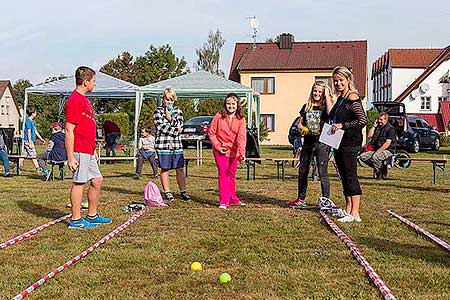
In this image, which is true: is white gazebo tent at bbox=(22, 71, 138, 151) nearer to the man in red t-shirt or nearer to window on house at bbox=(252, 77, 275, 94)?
the man in red t-shirt

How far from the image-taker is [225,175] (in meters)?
9.73

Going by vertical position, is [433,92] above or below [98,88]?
above

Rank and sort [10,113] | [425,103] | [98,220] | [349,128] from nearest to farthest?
[98,220]
[349,128]
[425,103]
[10,113]

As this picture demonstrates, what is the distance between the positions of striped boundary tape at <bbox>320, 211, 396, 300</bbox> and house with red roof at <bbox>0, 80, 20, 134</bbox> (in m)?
64.3

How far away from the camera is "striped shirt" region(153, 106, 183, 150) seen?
10164mm

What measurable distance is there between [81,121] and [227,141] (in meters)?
2.79

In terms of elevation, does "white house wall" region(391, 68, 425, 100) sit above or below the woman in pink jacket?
above

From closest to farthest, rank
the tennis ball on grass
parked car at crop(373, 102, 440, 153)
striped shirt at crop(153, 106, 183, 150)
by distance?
the tennis ball on grass
striped shirt at crop(153, 106, 183, 150)
parked car at crop(373, 102, 440, 153)

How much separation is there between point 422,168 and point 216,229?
12.7 meters

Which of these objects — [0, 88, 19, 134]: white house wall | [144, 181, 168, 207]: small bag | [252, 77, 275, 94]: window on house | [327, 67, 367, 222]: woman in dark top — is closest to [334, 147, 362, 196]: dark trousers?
[327, 67, 367, 222]: woman in dark top

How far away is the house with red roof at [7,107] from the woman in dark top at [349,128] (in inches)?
2500

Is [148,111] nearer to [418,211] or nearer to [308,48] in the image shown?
[308,48]

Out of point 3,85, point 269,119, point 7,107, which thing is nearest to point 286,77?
point 269,119

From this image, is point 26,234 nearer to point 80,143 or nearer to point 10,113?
point 80,143
